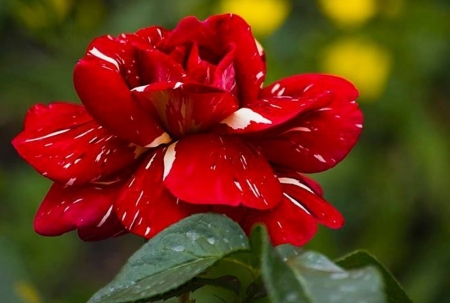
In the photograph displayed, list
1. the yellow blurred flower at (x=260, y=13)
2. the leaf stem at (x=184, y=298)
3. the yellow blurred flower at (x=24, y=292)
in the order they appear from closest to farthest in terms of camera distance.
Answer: the leaf stem at (x=184, y=298) → the yellow blurred flower at (x=24, y=292) → the yellow blurred flower at (x=260, y=13)

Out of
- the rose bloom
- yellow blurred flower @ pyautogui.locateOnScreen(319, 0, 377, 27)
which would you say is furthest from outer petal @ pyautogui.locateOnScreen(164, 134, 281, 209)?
yellow blurred flower @ pyautogui.locateOnScreen(319, 0, 377, 27)

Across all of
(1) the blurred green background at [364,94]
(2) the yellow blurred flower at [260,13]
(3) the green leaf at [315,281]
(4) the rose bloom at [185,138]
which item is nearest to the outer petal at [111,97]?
(4) the rose bloom at [185,138]

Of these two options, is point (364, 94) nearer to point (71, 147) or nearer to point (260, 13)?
point (260, 13)

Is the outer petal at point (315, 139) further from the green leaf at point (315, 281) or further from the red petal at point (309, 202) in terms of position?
the green leaf at point (315, 281)

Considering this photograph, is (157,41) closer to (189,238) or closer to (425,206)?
(189,238)

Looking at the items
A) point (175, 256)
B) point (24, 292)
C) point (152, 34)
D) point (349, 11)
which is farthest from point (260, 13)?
point (175, 256)

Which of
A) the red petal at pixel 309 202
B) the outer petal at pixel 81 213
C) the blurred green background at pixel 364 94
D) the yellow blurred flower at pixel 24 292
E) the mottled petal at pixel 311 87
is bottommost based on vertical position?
the blurred green background at pixel 364 94
